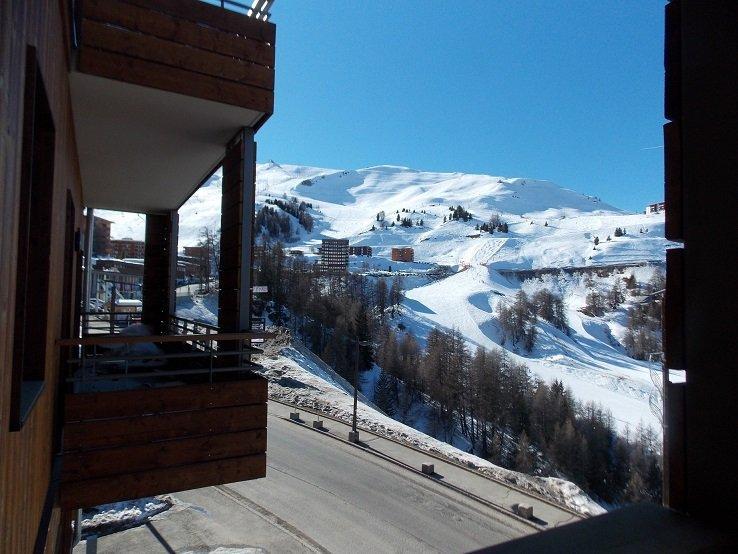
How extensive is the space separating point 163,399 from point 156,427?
0.69ft

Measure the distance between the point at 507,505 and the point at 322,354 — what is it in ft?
84.6

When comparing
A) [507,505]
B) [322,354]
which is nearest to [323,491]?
[507,505]

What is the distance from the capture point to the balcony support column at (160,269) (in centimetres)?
736

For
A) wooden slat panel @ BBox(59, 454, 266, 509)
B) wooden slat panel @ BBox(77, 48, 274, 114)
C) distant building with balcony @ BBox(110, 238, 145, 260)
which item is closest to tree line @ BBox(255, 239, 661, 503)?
distant building with balcony @ BBox(110, 238, 145, 260)

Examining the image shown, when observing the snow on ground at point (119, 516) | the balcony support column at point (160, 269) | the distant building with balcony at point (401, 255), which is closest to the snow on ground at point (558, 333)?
the distant building with balcony at point (401, 255)

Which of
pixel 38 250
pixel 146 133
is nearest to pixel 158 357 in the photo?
pixel 38 250

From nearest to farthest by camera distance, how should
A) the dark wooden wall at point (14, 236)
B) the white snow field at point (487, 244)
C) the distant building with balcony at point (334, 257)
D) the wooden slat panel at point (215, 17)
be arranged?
1. the dark wooden wall at point (14, 236)
2. the wooden slat panel at point (215, 17)
3. the white snow field at point (487, 244)
4. the distant building with balcony at point (334, 257)

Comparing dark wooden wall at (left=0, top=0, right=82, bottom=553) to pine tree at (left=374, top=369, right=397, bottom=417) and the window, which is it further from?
pine tree at (left=374, top=369, right=397, bottom=417)

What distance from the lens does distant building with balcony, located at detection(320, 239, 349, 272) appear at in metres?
52.3

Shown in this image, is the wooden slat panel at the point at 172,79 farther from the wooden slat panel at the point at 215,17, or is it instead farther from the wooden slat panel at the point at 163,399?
the wooden slat panel at the point at 163,399

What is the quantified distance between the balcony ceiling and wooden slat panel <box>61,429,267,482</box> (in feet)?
8.18

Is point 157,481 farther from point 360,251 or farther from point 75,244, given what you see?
point 360,251

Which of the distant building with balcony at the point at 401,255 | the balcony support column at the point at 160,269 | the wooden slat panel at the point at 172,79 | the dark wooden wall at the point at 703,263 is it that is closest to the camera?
the dark wooden wall at the point at 703,263

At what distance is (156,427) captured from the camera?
344 cm
